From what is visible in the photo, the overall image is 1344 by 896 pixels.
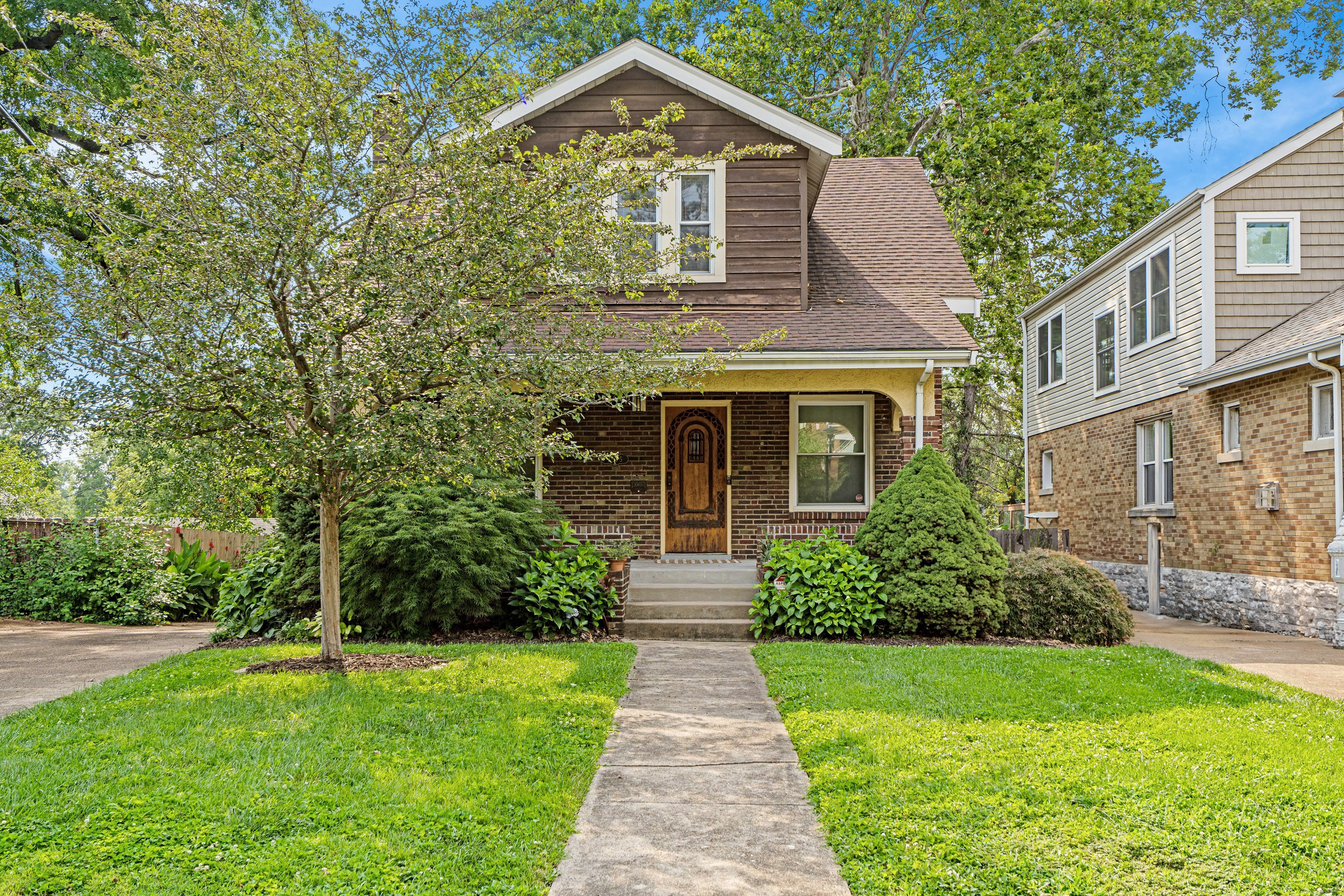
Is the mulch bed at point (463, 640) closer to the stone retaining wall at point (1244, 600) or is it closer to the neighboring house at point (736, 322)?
the neighboring house at point (736, 322)

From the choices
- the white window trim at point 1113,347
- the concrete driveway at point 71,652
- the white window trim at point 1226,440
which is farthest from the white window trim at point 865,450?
the concrete driveway at point 71,652

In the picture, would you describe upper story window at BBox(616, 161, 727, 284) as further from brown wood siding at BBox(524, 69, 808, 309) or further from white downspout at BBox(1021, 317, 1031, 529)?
white downspout at BBox(1021, 317, 1031, 529)

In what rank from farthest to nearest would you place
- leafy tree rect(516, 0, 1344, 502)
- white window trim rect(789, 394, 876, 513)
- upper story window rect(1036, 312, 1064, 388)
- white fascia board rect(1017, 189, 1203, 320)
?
1. leafy tree rect(516, 0, 1344, 502)
2. upper story window rect(1036, 312, 1064, 388)
3. white fascia board rect(1017, 189, 1203, 320)
4. white window trim rect(789, 394, 876, 513)

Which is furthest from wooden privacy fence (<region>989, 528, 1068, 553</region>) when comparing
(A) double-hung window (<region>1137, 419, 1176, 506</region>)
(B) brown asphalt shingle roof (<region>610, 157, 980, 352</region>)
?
(B) brown asphalt shingle roof (<region>610, 157, 980, 352</region>)

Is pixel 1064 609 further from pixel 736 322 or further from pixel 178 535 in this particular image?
pixel 178 535

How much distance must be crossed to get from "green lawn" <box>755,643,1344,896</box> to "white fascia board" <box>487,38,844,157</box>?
279 inches

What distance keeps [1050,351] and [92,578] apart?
1762 centimetres

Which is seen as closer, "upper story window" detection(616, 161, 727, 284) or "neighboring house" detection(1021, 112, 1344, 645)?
"neighboring house" detection(1021, 112, 1344, 645)

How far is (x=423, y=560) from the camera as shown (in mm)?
9336

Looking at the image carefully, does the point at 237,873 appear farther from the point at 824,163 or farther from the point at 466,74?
the point at 824,163

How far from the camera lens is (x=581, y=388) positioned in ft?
24.8

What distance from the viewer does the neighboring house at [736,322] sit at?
1216 centimetres

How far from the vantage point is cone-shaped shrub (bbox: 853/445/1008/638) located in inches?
383

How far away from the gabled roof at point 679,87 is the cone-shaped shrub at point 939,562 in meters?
4.68
